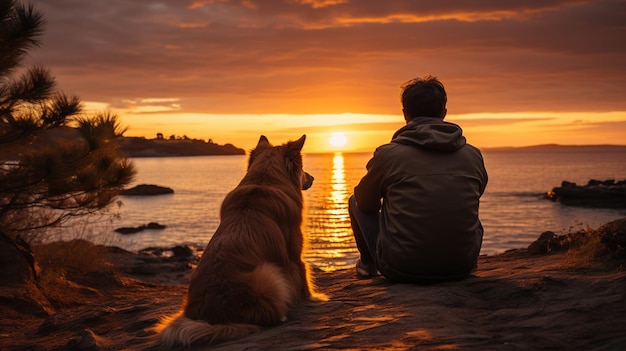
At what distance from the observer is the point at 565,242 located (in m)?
8.20

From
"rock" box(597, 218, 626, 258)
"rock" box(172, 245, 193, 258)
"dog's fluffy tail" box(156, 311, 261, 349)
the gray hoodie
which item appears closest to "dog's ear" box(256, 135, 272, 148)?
the gray hoodie

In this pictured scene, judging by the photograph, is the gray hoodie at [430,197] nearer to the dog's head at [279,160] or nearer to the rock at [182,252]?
the dog's head at [279,160]

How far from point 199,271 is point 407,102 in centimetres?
267

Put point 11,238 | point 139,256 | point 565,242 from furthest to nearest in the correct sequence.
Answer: point 139,256 → point 11,238 → point 565,242

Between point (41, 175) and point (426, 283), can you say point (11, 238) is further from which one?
point (426, 283)

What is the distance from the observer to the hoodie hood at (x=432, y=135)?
507cm

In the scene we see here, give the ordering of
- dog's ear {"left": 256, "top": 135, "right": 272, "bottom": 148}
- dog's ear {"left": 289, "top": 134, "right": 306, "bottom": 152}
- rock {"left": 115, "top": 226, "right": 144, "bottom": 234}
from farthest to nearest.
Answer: rock {"left": 115, "top": 226, "right": 144, "bottom": 234} → dog's ear {"left": 256, "top": 135, "right": 272, "bottom": 148} → dog's ear {"left": 289, "top": 134, "right": 306, "bottom": 152}

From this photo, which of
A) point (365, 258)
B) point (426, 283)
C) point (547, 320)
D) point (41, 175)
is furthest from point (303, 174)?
point (41, 175)

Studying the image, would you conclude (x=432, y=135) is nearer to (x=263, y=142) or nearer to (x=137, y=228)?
(x=263, y=142)

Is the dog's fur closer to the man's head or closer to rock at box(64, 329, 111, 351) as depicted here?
rock at box(64, 329, 111, 351)

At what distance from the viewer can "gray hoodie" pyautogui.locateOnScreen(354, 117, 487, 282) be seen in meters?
5.05

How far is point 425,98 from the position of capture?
17.5ft

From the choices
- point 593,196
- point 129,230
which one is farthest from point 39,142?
point 593,196

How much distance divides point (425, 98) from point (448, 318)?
2.25m
